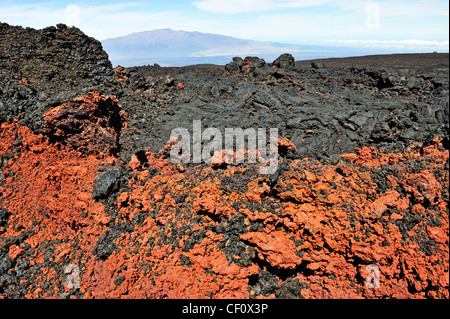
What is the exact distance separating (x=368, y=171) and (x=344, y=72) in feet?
21.5

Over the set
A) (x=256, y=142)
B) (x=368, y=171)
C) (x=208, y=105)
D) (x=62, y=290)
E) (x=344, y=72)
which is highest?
(x=344, y=72)

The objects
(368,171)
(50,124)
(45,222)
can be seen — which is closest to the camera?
(368,171)

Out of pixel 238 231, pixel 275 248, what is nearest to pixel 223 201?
pixel 238 231

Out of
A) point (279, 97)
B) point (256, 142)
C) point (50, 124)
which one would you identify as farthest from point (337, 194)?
point (50, 124)

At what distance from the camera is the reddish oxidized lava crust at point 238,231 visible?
4430 millimetres

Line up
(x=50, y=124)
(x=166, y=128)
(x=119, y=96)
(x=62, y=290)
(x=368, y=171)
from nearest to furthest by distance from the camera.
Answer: (x=62, y=290)
(x=368, y=171)
(x=50, y=124)
(x=166, y=128)
(x=119, y=96)

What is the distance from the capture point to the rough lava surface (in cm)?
449

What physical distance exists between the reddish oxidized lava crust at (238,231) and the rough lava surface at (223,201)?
22 millimetres

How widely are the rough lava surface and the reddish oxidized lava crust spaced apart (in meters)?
0.02

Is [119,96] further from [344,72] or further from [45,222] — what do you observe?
[344,72]

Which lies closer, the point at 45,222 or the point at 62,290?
the point at 62,290

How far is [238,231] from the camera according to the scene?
489 cm

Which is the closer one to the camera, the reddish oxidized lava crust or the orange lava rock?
the reddish oxidized lava crust

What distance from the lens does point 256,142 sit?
19.7 ft
